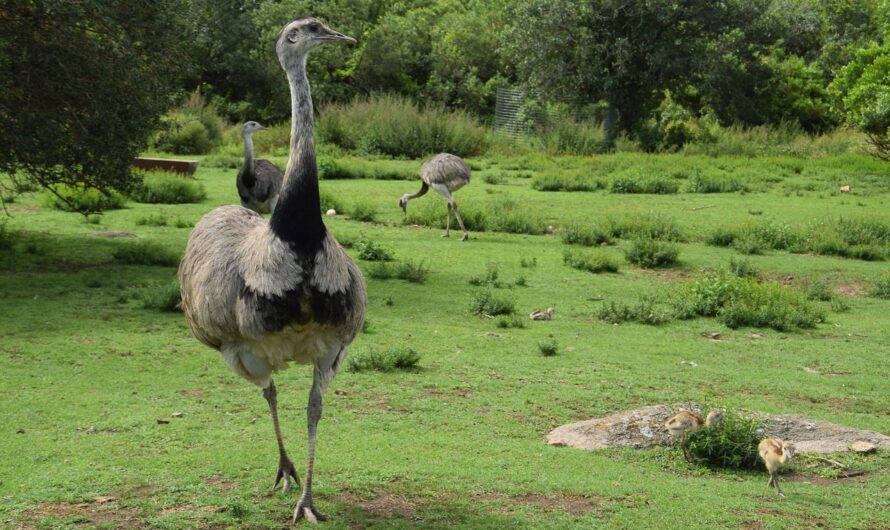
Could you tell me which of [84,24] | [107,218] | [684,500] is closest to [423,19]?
[107,218]

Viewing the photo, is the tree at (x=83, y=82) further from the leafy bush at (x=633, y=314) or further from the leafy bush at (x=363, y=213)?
the leafy bush at (x=633, y=314)

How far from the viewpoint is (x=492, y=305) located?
10.9m

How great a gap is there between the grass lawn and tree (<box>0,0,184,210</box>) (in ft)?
4.04

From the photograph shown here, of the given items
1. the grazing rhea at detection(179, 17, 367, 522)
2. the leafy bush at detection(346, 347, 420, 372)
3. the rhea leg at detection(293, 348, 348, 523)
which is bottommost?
the leafy bush at detection(346, 347, 420, 372)

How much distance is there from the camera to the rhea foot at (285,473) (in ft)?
18.5

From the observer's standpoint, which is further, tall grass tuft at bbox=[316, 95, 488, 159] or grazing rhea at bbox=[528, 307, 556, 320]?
tall grass tuft at bbox=[316, 95, 488, 159]

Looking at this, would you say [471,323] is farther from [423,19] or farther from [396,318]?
[423,19]

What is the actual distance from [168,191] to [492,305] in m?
8.39

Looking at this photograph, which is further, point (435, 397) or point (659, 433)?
point (435, 397)

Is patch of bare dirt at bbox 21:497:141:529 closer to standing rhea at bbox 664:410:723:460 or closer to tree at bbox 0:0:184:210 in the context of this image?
standing rhea at bbox 664:410:723:460

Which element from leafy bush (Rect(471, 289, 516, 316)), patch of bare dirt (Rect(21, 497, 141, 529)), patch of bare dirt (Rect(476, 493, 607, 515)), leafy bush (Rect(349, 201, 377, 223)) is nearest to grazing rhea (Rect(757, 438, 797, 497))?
patch of bare dirt (Rect(476, 493, 607, 515))

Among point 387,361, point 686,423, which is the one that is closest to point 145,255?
point 387,361

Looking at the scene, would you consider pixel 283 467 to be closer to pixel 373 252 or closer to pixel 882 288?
pixel 373 252

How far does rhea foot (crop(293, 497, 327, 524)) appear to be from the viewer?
204 inches
